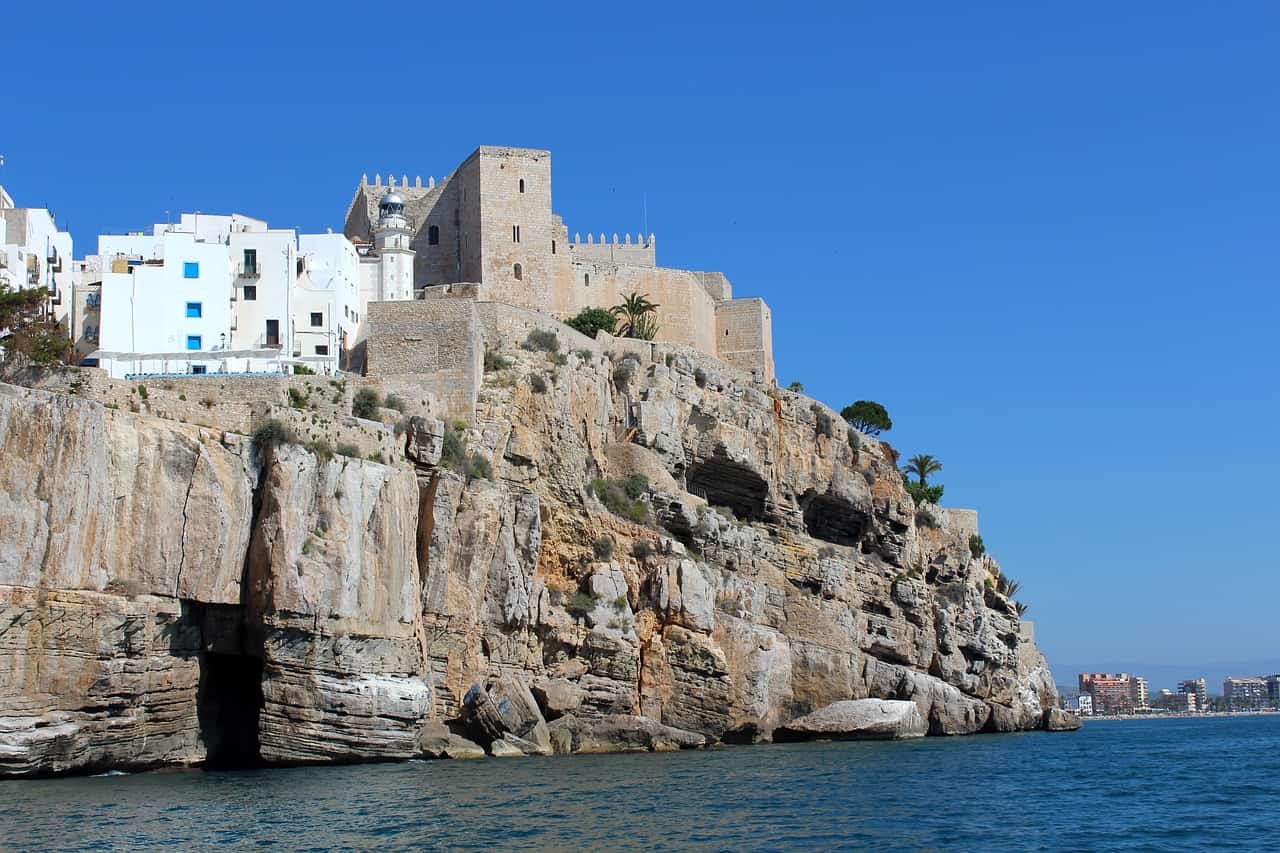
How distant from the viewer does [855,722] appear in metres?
46.1

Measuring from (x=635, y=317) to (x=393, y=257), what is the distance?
1153cm

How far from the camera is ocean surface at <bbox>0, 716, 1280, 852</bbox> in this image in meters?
23.8

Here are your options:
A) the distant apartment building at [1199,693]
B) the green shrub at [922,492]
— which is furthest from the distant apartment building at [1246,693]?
the green shrub at [922,492]

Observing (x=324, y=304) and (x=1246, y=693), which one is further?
(x=1246, y=693)

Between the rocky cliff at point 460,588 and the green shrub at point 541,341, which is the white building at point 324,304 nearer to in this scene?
the rocky cliff at point 460,588

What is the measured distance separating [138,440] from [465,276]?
24525 mm

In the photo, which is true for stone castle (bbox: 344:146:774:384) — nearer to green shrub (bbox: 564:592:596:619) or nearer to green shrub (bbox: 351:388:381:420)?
green shrub (bbox: 351:388:381:420)

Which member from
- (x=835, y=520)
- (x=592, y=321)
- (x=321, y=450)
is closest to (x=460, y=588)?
(x=321, y=450)

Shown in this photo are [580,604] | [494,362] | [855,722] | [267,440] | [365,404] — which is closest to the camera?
[267,440]

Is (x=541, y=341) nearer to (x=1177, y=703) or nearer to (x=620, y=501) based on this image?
(x=620, y=501)

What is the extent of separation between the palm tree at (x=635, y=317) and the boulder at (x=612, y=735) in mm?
20878

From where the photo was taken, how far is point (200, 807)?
26.3 m

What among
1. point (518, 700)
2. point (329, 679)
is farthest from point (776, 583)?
A: point (329, 679)

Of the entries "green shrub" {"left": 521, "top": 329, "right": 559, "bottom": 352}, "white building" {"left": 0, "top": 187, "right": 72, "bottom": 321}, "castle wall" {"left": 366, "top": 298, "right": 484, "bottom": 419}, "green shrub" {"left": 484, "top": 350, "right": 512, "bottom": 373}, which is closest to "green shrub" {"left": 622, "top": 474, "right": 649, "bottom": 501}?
"green shrub" {"left": 521, "top": 329, "right": 559, "bottom": 352}
